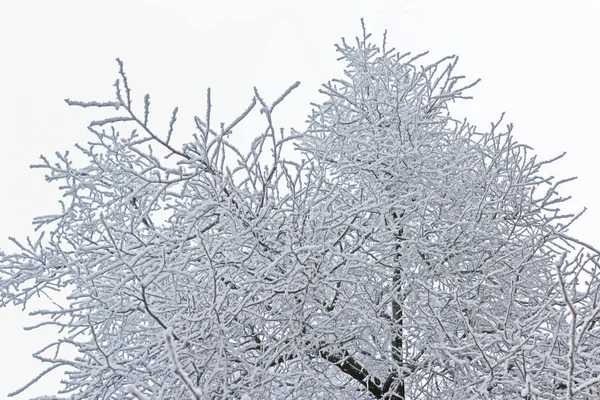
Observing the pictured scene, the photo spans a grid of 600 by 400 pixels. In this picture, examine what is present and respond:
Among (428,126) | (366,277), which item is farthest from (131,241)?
(428,126)

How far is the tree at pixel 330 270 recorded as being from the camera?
12.2ft

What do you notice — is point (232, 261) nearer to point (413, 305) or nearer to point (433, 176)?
point (413, 305)

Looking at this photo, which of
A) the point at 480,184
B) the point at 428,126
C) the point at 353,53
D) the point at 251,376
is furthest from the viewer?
the point at 353,53

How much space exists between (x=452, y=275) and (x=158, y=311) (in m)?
2.92

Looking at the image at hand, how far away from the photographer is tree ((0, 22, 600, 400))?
371cm

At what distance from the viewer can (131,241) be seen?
16.2 feet

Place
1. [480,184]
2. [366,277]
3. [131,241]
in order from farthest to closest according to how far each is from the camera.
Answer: [480,184] → [366,277] → [131,241]

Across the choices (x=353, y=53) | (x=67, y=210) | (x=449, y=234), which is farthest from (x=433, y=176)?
(x=67, y=210)

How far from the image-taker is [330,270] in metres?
4.04

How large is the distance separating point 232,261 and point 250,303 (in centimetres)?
37

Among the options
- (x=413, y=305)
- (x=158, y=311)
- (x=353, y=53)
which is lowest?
(x=413, y=305)

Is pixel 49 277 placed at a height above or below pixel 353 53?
below

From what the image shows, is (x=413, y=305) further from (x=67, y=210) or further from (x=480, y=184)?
(x=67, y=210)

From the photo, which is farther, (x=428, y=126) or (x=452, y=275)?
(x=428, y=126)
